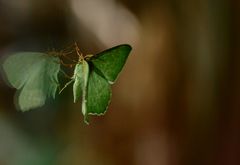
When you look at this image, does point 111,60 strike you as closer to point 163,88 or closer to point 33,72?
point 33,72

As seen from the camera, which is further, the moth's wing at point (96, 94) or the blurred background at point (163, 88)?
the blurred background at point (163, 88)

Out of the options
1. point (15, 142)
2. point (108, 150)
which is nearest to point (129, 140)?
point (108, 150)

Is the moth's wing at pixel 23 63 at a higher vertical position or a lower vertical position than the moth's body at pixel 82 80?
higher

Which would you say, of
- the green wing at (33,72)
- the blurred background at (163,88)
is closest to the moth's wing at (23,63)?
the green wing at (33,72)

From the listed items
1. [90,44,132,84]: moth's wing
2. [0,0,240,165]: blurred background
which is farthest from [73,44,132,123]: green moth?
[0,0,240,165]: blurred background

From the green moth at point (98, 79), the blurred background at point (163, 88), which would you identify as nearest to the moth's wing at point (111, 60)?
the green moth at point (98, 79)

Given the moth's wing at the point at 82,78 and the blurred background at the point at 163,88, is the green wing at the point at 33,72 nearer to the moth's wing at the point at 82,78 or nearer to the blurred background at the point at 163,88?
the moth's wing at the point at 82,78

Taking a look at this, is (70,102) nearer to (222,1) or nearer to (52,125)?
(52,125)
